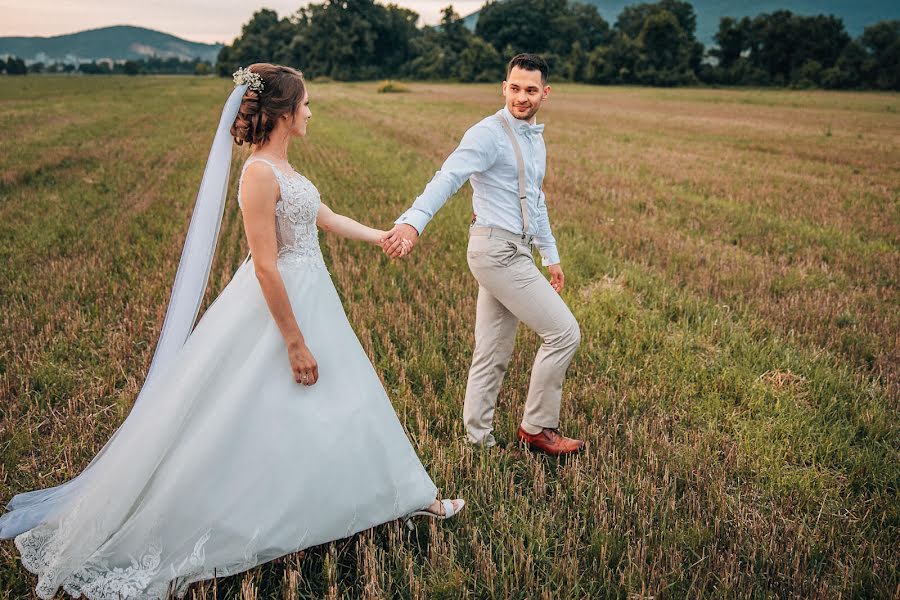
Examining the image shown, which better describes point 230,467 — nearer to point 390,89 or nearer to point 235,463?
point 235,463

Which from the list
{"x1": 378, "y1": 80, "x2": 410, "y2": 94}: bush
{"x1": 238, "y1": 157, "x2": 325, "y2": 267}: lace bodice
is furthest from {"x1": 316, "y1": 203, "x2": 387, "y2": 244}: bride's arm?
{"x1": 378, "y1": 80, "x2": 410, "y2": 94}: bush

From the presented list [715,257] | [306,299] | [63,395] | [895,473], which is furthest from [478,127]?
[715,257]

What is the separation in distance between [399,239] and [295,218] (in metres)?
0.57

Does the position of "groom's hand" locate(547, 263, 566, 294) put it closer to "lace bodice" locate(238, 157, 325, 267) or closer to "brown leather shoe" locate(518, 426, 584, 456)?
"brown leather shoe" locate(518, 426, 584, 456)

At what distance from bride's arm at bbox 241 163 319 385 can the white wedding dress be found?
9 centimetres

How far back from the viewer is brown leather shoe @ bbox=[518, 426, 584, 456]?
3609 mm

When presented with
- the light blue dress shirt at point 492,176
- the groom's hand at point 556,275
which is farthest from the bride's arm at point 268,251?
the groom's hand at point 556,275

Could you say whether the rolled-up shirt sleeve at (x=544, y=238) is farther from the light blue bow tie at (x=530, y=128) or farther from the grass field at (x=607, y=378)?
the grass field at (x=607, y=378)

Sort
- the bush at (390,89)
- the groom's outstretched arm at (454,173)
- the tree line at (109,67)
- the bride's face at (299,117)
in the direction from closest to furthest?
1. the bride's face at (299,117)
2. the groom's outstretched arm at (454,173)
3. the bush at (390,89)
4. the tree line at (109,67)

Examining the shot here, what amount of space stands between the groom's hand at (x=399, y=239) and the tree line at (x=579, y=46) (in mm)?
69293

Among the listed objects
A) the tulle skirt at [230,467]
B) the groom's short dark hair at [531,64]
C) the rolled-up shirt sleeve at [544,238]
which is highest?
the groom's short dark hair at [531,64]

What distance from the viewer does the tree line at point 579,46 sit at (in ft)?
213

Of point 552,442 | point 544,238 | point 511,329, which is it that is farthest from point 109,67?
point 552,442

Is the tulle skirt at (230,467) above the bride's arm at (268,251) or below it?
below
